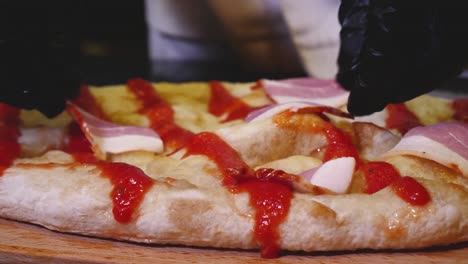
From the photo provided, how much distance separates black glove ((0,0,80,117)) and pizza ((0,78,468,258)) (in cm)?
14

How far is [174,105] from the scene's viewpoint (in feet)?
9.01

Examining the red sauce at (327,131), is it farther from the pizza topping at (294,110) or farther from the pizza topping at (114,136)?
the pizza topping at (114,136)

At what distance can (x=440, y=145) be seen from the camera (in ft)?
6.73

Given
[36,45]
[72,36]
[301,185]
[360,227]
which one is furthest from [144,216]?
[72,36]

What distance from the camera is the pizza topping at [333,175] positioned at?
1.87 metres

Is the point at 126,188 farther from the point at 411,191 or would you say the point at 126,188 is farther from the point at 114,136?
the point at 411,191

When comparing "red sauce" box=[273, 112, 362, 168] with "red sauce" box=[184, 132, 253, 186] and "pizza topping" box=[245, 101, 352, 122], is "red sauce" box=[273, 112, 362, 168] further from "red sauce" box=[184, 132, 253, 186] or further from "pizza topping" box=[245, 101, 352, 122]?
"red sauce" box=[184, 132, 253, 186]

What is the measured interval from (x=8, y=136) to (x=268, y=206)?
3.47 ft

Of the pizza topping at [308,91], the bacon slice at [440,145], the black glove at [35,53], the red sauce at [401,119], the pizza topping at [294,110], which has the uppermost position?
the black glove at [35,53]

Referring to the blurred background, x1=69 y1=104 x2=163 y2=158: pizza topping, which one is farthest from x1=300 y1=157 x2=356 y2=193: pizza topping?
the blurred background

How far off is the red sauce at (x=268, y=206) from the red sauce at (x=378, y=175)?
0.96ft

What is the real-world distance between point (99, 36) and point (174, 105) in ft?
13.4

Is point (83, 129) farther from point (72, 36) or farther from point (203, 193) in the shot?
point (203, 193)

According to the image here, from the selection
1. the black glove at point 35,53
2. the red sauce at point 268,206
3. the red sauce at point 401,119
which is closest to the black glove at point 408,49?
the red sauce at point 401,119
